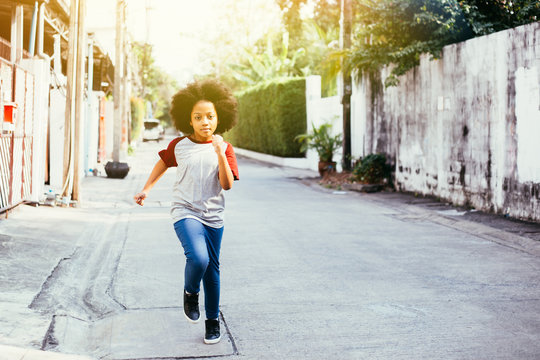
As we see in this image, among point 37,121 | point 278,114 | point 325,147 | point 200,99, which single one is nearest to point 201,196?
point 200,99

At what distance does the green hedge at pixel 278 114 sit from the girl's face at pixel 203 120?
24.2 metres

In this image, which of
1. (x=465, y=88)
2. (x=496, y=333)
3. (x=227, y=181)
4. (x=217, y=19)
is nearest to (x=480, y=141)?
(x=465, y=88)

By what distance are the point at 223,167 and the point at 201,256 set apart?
612 millimetres

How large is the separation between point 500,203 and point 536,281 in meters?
4.92

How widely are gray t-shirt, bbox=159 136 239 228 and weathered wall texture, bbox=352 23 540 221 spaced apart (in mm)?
7242

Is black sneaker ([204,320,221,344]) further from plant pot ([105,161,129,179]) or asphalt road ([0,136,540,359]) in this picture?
plant pot ([105,161,129,179])

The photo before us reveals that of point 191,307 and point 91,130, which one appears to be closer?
point 191,307

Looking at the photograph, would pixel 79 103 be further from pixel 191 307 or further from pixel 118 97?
pixel 118 97

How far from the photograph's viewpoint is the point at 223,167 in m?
4.81

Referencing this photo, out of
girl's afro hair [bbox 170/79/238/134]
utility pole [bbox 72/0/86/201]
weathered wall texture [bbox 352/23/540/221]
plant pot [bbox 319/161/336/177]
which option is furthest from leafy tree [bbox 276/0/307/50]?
girl's afro hair [bbox 170/79/238/134]

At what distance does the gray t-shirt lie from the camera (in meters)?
4.92

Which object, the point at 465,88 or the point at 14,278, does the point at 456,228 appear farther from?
the point at 14,278

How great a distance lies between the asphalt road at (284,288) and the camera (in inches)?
196

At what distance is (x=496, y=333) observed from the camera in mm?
5215
